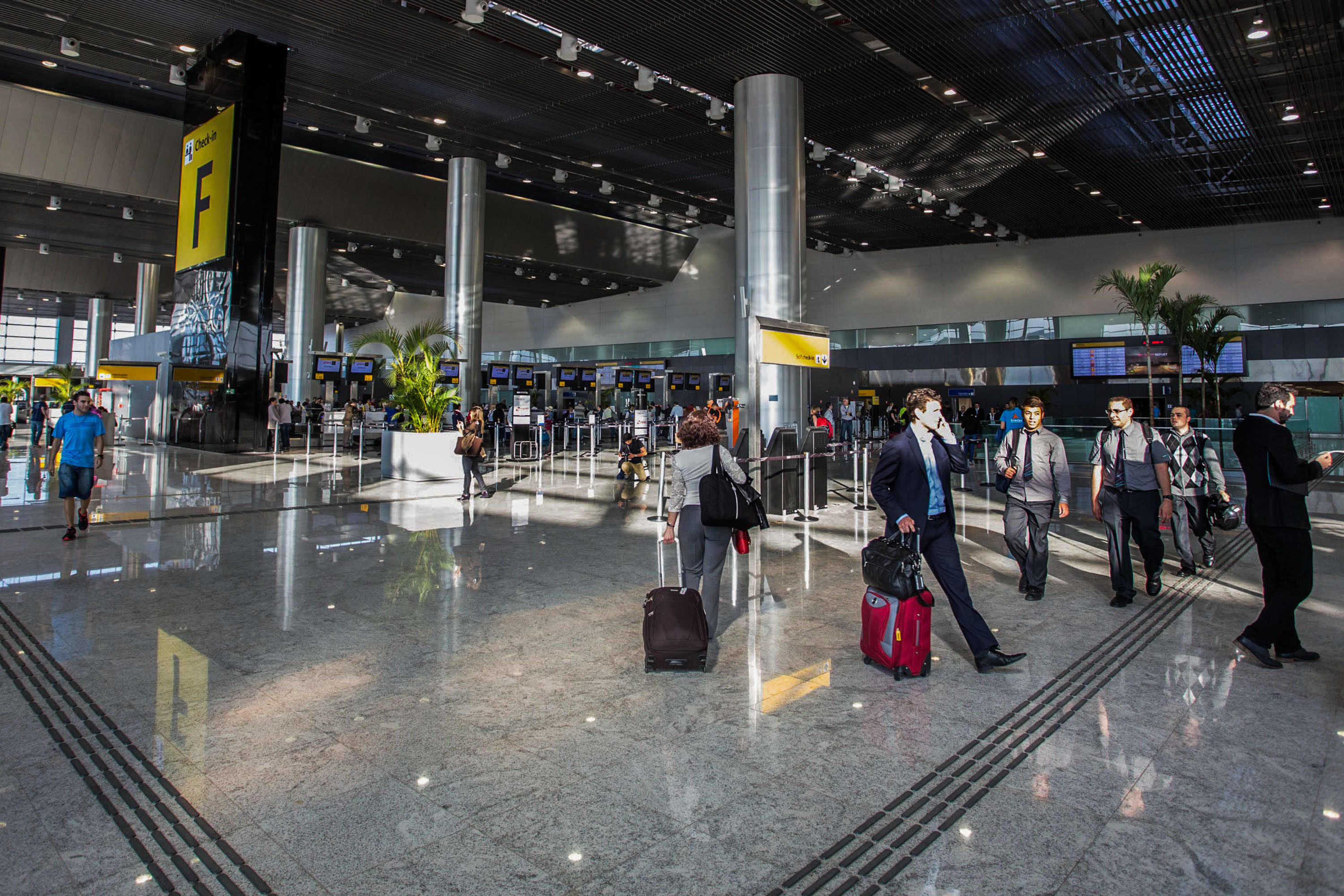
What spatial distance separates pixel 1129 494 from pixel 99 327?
51.5 m

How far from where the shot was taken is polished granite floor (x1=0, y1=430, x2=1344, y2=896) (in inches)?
98.0

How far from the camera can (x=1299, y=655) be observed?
450 centimetres

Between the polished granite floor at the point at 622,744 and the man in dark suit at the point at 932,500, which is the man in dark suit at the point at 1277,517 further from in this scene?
the man in dark suit at the point at 932,500

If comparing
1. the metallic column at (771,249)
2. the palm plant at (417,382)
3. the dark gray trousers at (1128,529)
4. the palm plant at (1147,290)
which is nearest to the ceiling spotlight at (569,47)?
the metallic column at (771,249)

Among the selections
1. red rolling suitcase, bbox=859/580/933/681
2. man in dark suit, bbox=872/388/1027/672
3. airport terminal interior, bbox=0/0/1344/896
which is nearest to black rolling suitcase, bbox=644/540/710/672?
airport terminal interior, bbox=0/0/1344/896

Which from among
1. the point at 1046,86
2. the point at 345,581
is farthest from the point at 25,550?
the point at 1046,86

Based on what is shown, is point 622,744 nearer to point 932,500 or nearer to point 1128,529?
point 932,500

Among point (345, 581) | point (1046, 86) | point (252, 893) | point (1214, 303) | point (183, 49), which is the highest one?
point (183, 49)

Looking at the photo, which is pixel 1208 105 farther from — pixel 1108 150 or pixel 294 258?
pixel 294 258

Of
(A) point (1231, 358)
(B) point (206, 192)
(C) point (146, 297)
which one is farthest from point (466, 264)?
(C) point (146, 297)

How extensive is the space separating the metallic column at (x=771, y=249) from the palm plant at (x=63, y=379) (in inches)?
1278

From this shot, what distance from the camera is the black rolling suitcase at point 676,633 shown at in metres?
4.26

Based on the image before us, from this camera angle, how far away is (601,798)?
2.91 m

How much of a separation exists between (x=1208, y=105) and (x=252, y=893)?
18982mm
